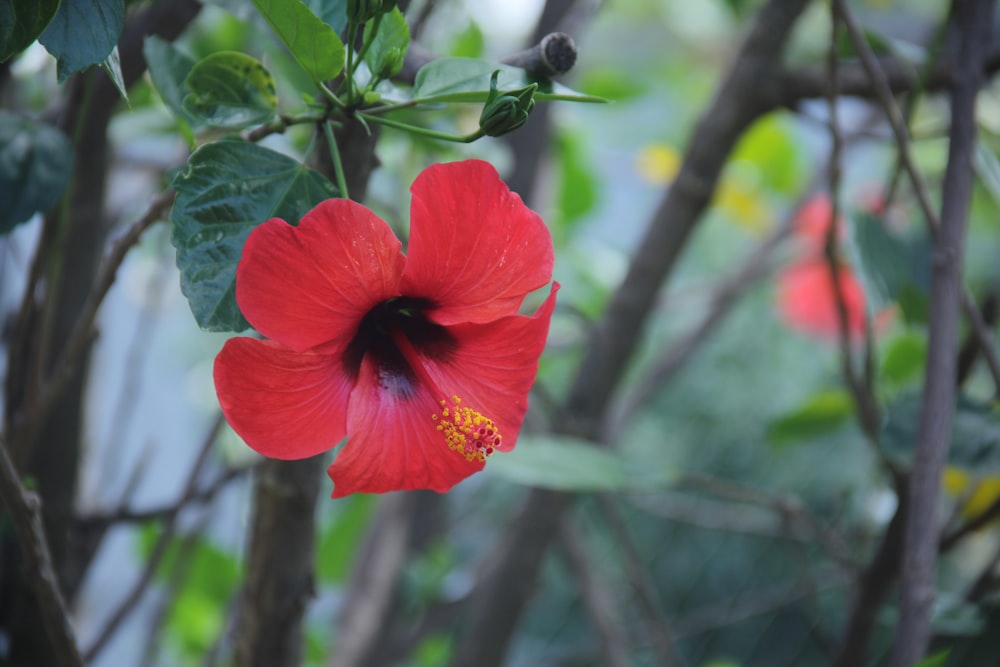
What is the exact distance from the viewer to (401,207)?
2.69 ft

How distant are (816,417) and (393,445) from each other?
1.99 feet

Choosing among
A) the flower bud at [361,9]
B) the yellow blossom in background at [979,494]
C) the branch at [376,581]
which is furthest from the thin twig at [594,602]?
the flower bud at [361,9]

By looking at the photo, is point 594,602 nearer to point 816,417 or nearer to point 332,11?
point 816,417

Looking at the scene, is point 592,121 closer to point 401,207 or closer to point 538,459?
point 401,207

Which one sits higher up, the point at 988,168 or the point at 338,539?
the point at 988,168

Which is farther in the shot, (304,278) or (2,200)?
(2,200)

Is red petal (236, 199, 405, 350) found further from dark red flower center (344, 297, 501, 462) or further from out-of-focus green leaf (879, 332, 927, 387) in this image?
out-of-focus green leaf (879, 332, 927, 387)

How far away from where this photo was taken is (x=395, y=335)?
0.99 feet

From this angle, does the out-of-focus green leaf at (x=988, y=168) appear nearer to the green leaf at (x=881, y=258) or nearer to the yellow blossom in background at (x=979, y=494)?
the green leaf at (x=881, y=258)

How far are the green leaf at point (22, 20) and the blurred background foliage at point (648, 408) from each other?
13 cm

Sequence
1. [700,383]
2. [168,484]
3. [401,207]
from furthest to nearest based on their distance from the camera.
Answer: [168,484] < [700,383] < [401,207]

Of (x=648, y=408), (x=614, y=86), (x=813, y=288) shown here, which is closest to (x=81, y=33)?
(x=614, y=86)

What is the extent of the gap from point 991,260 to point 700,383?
562 mm

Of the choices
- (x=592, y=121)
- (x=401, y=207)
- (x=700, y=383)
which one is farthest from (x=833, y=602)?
(x=401, y=207)
